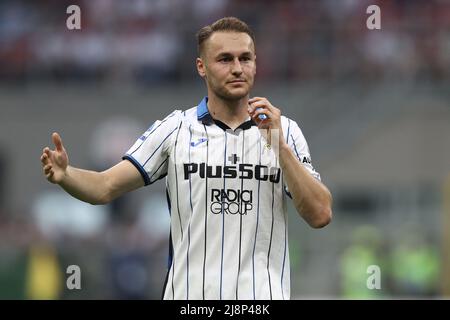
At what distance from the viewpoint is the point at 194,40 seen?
23.5 meters

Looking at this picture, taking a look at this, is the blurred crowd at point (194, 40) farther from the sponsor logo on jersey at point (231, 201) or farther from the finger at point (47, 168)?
the finger at point (47, 168)

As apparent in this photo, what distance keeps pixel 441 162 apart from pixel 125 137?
5733 millimetres

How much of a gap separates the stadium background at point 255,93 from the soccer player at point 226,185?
12.0m

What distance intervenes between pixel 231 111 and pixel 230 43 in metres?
0.36

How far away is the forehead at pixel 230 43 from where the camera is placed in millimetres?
6492

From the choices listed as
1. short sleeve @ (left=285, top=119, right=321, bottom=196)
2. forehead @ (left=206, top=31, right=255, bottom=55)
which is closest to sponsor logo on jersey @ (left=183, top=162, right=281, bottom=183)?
short sleeve @ (left=285, top=119, right=321, bottom=196)

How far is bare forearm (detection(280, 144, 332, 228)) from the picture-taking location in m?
6.27

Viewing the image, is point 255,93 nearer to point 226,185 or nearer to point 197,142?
point 197,142

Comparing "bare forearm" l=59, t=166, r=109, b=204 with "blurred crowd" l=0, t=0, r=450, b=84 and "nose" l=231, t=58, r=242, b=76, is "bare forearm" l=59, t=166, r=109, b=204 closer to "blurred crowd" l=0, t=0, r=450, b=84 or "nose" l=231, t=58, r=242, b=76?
"nose" l=231, t=58, r=242, b=76

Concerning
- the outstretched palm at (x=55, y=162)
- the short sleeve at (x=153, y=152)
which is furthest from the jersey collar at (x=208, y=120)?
the outstretched palm at (x=55, y=162)

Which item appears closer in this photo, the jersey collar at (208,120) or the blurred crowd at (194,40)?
the jersey collar at (208,120)

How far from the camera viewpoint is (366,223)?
2217 cm

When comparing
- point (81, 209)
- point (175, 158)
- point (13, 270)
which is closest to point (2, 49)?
point (81, 209)

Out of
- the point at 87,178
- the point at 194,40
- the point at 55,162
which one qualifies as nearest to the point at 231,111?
the point at 87,178
